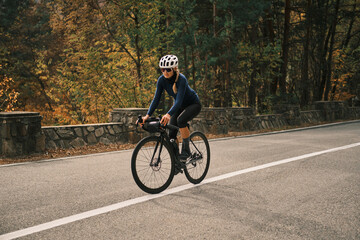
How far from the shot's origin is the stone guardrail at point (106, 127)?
27.9 ft

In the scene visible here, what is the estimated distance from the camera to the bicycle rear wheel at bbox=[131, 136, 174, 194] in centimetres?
511

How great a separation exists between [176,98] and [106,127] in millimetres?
5956

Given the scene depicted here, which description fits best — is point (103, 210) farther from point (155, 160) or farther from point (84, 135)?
point (84, 135)

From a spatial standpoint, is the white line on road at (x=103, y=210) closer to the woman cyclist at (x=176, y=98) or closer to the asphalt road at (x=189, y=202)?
the asphalt road at (x=189, y=202)

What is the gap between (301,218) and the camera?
4238 millimetres

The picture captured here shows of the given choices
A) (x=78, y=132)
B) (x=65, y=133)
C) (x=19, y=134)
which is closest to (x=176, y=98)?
(x=19, y=134)

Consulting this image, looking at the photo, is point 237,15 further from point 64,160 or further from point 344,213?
point 344,213

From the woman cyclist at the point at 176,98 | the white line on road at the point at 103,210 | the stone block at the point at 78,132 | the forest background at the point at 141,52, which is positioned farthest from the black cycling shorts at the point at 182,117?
the forest background at the point at 141,52

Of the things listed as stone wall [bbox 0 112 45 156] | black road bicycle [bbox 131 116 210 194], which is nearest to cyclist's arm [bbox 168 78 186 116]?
black road bicycle [bbox 131 116 210 194]

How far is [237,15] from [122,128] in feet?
40.2

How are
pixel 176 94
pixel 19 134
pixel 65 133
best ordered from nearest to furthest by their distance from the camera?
1. pixel 176 94
2. pixel 19 134
3. pixel 65 133

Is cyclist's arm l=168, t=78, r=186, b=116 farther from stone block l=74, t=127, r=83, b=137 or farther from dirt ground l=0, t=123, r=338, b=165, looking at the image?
stone block l=74, t=127, r=83, b=137

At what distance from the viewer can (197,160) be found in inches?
236

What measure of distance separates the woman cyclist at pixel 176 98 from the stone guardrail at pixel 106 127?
456 centimetres
